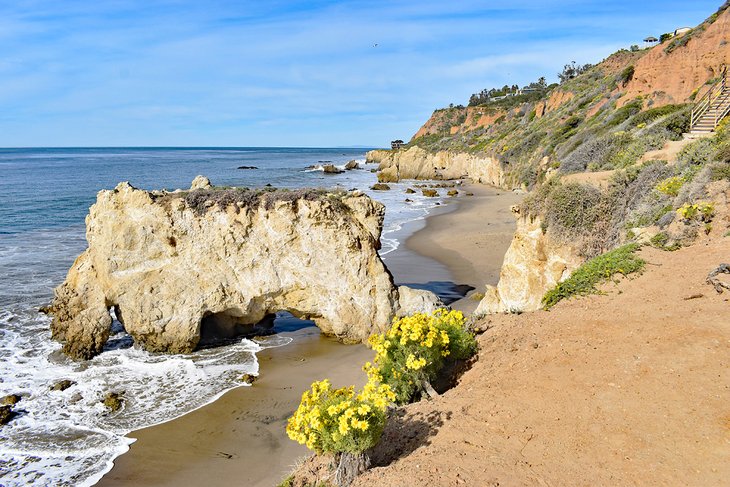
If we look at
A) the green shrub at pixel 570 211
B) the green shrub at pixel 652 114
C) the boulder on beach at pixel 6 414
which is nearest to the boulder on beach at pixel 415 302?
the green shrub at pixel 570 211

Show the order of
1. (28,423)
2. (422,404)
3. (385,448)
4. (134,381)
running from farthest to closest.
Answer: (134,381) → (28,423) → (422,404) → (385,448)

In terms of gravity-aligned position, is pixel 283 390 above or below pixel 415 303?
below

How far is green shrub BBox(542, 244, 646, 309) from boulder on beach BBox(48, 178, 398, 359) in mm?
5864

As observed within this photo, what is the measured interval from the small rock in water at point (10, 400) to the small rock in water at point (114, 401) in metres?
2.04

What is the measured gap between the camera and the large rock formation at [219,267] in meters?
14.7

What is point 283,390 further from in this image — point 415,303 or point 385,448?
point 385,448

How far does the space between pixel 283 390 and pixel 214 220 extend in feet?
18.6

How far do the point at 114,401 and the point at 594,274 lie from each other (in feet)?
35.9

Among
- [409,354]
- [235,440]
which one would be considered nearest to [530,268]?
[409,354]

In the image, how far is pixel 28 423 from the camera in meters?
11.1

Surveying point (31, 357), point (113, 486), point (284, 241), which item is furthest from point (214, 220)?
point (113, 486)

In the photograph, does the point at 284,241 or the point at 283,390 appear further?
the point at 284,241

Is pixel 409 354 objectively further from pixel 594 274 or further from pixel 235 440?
pixel 235 440

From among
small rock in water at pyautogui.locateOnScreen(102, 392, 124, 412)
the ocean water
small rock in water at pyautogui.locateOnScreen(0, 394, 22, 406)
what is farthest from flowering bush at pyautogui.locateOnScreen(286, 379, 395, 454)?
small rock in water at pyautogui.locateOnScreen(0, 394, 22, 406)
